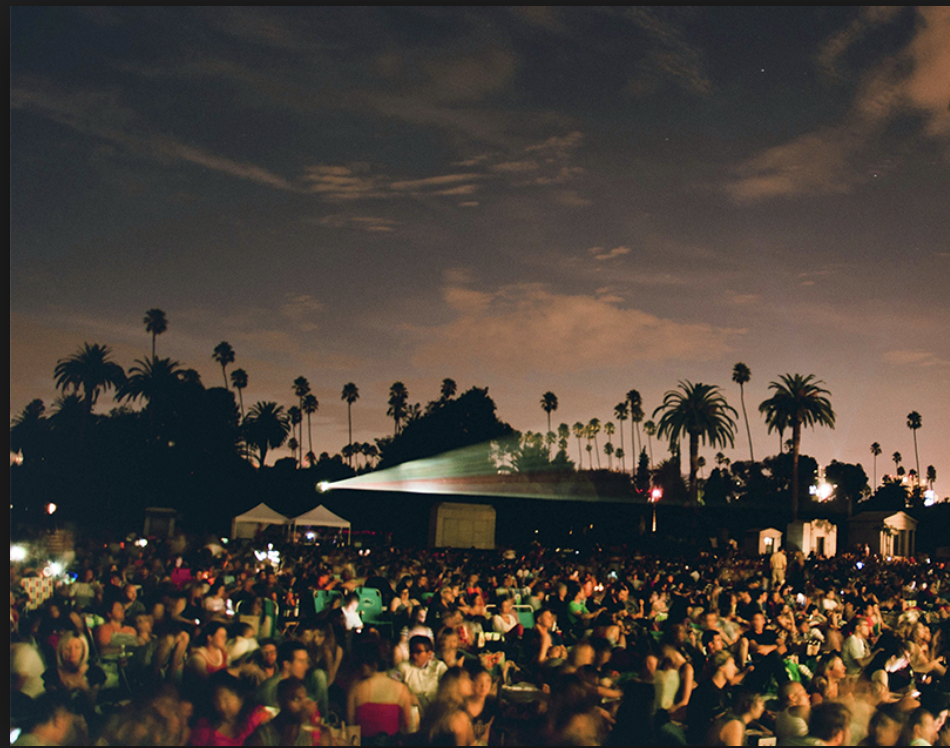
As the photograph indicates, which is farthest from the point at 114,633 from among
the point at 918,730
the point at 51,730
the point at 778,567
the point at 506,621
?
the point at 778,567

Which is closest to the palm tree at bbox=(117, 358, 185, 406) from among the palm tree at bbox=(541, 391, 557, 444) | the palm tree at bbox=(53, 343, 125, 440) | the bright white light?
the palm tree at bbox=(53, 343, 125, 440)

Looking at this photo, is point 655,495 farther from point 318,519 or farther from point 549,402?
point 549,402

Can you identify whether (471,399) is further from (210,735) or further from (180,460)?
(210,735)

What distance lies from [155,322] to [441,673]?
4887 cm

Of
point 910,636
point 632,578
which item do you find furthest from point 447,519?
point 910,636

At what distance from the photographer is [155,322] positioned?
50938 millimetres

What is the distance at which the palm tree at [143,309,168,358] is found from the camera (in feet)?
163

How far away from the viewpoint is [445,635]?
24.1 ft

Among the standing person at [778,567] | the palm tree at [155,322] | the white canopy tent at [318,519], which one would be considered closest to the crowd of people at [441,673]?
the standing person at [778,567]

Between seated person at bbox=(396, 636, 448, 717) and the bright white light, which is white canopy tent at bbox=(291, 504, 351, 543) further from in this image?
seated person at bbox=(396, 636, 448, 717)

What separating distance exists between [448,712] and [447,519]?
1269 inches

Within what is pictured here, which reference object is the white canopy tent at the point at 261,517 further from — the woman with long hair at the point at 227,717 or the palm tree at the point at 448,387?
the palm tree at the point at 448,387

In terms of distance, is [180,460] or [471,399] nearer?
[180,460]

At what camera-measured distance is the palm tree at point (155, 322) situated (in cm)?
4978
